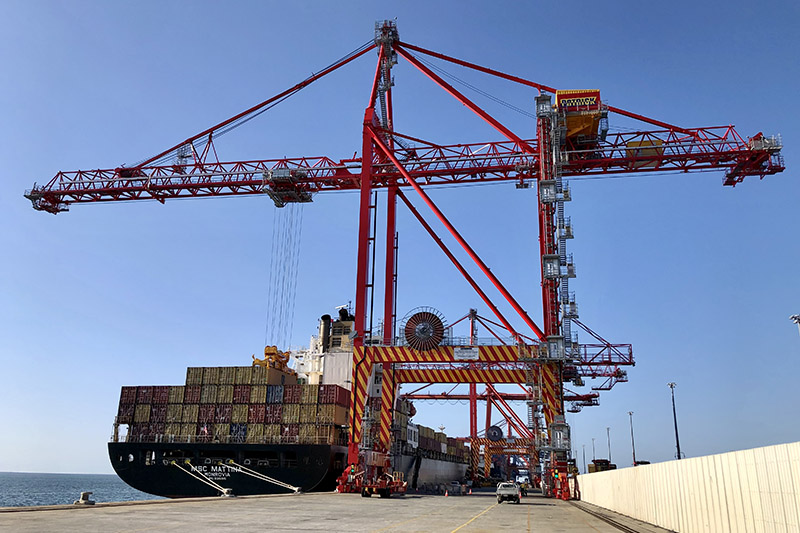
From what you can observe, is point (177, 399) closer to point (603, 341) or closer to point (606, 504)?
point (606, 504)

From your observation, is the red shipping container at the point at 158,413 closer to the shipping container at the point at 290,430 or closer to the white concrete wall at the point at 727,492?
the shipping container at the point at 290,430

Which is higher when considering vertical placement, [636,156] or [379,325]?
[636,156]

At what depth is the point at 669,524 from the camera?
1634cm

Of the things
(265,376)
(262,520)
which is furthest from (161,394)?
(262,520)

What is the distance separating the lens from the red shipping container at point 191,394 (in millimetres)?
44281

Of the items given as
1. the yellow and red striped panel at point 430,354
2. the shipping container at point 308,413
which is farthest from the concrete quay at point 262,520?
the shipping container at point 308,413

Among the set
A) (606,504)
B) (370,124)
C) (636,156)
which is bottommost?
(606,504)

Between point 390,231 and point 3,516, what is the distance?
3092cm

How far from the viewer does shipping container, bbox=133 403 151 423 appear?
145ft

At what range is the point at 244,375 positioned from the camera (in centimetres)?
4428

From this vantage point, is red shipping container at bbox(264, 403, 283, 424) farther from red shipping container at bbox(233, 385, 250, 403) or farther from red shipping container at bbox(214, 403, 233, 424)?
red shipping container at bbox(214, 403, 233, 424)

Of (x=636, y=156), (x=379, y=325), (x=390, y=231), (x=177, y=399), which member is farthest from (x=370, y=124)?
(x=177, y=399)

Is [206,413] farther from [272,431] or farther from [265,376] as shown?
[272,431]

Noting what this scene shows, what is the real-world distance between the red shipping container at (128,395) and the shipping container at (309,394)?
13.0 meters
